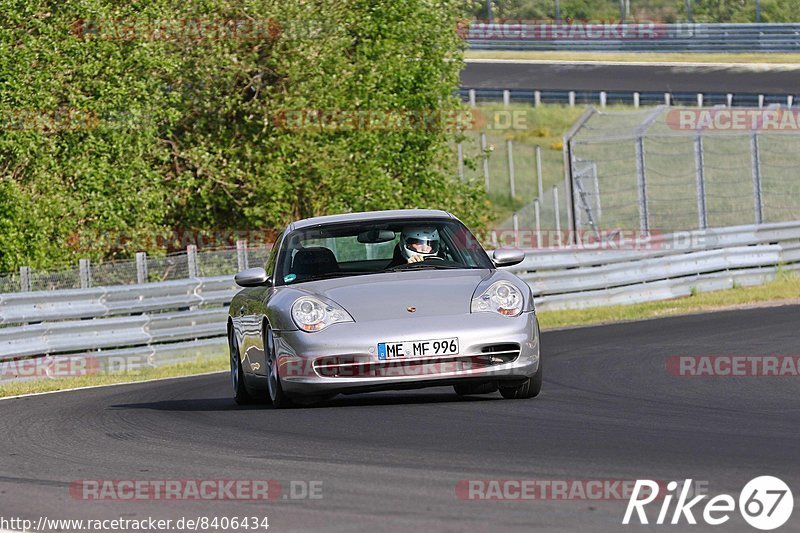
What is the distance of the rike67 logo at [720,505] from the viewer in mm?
5473

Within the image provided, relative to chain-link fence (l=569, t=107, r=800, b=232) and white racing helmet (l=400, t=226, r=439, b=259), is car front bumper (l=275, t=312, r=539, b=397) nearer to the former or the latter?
white racing helmet (l=400, t=226, r=439, b=259)

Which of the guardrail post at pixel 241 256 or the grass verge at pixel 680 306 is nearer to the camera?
the guardrail post at pixel 241 256

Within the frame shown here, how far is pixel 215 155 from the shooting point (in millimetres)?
28141

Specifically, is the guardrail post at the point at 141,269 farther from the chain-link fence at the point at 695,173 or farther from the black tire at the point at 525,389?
the chain-link fence at the point at 695,173

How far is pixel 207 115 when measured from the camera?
28312 millimetres

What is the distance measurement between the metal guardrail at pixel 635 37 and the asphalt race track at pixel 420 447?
1643 inches

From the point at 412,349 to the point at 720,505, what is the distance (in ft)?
13.7

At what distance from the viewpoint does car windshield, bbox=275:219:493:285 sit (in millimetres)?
10922

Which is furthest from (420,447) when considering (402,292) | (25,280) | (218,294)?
(218,294)

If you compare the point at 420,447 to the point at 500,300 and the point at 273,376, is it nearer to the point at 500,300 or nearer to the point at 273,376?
the point at 500,300

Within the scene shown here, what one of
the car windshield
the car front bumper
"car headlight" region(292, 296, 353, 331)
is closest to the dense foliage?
the car windshield

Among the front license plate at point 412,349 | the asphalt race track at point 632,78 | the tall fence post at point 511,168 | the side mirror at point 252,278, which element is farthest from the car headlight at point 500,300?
the asphalt race track at point 632,78

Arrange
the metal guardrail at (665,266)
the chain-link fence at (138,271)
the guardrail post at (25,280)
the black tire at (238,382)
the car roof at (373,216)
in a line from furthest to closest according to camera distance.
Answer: the metal guardrail at (665,266) → the chain-link fence at (138,271) → the guardrail post at (25,280) → the black tire at (238,382) → the car roof at (373,216)

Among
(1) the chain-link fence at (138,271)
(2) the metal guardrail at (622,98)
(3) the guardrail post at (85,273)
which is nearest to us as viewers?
(1) the chain-link fence at (138,271)
